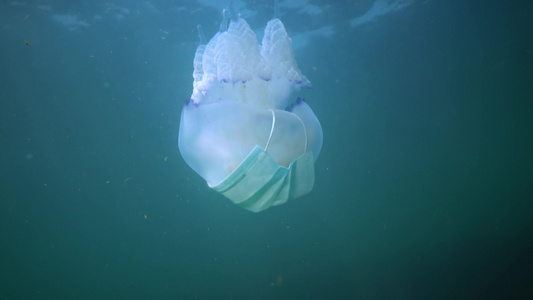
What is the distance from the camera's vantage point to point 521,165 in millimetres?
34094

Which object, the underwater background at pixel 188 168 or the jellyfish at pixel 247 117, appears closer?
the jellyfish at pixel 247 117

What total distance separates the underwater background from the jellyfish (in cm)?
630

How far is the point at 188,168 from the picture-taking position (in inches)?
601

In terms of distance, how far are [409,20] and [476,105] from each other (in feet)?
38.5

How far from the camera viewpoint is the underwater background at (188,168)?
8695 mm

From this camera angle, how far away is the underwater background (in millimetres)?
8695

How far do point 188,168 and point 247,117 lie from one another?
530 inches

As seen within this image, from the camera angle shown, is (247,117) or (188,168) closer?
(247,117)

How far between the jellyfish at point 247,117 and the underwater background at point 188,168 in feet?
20.7

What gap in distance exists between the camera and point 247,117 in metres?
2.32

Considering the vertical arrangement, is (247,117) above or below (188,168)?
above

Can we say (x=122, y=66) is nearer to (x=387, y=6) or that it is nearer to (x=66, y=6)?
(x=66, y=6)

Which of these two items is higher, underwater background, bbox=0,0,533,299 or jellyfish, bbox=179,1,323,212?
jellyfish, bbox=179,1,323,212

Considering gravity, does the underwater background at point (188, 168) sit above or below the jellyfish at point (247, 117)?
below
